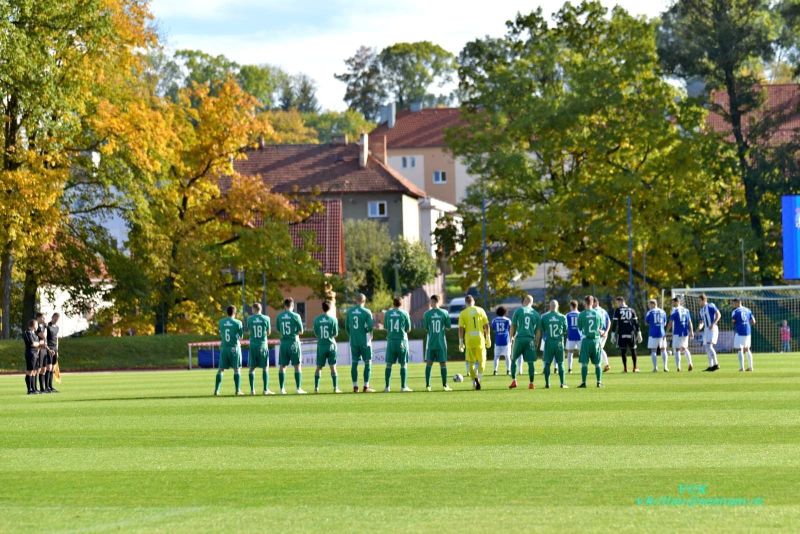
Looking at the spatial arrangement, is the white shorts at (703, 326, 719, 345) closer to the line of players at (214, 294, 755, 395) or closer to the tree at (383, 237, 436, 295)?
the line of players at (214, 294, 755, 395)

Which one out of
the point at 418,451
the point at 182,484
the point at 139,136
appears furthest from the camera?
the point at 139,136

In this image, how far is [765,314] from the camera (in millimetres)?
49312

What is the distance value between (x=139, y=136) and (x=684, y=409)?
107 feet

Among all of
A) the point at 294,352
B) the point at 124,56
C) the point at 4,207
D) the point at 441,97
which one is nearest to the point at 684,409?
the point at 294,352

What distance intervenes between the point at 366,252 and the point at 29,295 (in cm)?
3173

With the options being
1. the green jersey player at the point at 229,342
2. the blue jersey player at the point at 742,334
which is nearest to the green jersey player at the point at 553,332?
the green jersey player at the point at 229,342

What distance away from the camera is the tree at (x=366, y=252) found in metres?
78.1

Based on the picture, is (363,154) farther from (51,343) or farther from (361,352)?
(361,352)

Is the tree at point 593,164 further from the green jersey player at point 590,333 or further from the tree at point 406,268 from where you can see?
the green jersey player at point 590,333

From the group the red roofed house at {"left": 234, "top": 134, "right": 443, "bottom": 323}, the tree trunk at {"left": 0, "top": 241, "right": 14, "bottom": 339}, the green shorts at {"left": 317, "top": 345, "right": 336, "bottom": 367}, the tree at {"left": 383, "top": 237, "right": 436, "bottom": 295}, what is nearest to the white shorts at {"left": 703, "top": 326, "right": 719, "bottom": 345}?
the green shorts at {"left": 317, "top": 345, "right": 336, "bottom": 367}

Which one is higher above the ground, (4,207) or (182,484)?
(4,207)

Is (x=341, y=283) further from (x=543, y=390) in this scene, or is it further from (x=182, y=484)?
(x=182, y=484)

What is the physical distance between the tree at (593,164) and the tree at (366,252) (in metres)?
19.8

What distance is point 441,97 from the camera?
127688 mm
